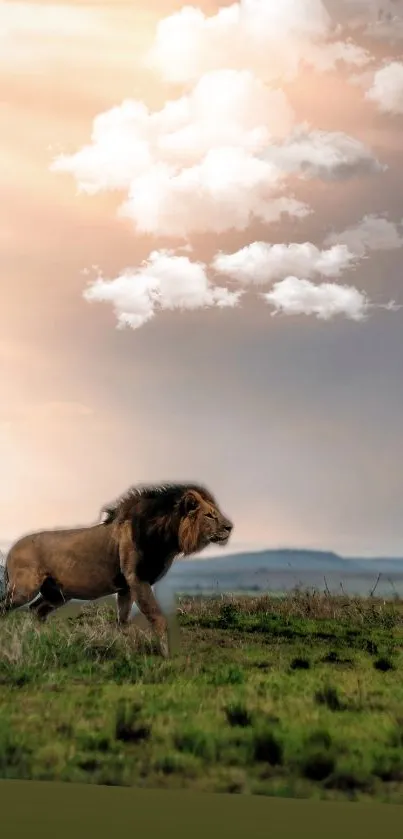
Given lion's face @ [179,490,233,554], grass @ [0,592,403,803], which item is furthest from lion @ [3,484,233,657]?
grass @ [0,592,403,803]

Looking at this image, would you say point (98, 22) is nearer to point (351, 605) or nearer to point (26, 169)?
point (26, 169)

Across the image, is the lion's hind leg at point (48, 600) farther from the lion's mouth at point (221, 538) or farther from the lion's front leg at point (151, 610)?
the lion's mouth at point (221, 538)

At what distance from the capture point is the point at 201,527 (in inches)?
246

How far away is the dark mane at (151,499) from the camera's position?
Answer: 6379 mm

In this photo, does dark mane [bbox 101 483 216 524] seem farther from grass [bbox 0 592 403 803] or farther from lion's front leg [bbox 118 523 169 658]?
grass [bbox 0 592 403 803]

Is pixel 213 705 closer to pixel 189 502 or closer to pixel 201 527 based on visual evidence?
pixel 201 527

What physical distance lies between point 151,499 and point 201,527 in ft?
1.25

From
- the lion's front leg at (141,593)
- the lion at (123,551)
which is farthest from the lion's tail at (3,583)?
the lion's front leg at (141,593)

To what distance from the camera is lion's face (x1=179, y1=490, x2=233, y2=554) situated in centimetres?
625

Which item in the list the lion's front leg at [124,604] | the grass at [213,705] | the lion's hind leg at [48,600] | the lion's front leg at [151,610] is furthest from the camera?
the lion's hind leg at [48,600]

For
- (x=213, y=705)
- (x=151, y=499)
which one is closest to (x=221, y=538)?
(x=151, y=499)

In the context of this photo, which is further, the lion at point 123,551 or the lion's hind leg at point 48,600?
the lion's hind leg at point 48,600

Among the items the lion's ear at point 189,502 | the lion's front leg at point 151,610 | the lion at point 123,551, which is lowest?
the lion's front leg at point 151,610

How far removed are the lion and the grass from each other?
165 millimetres
